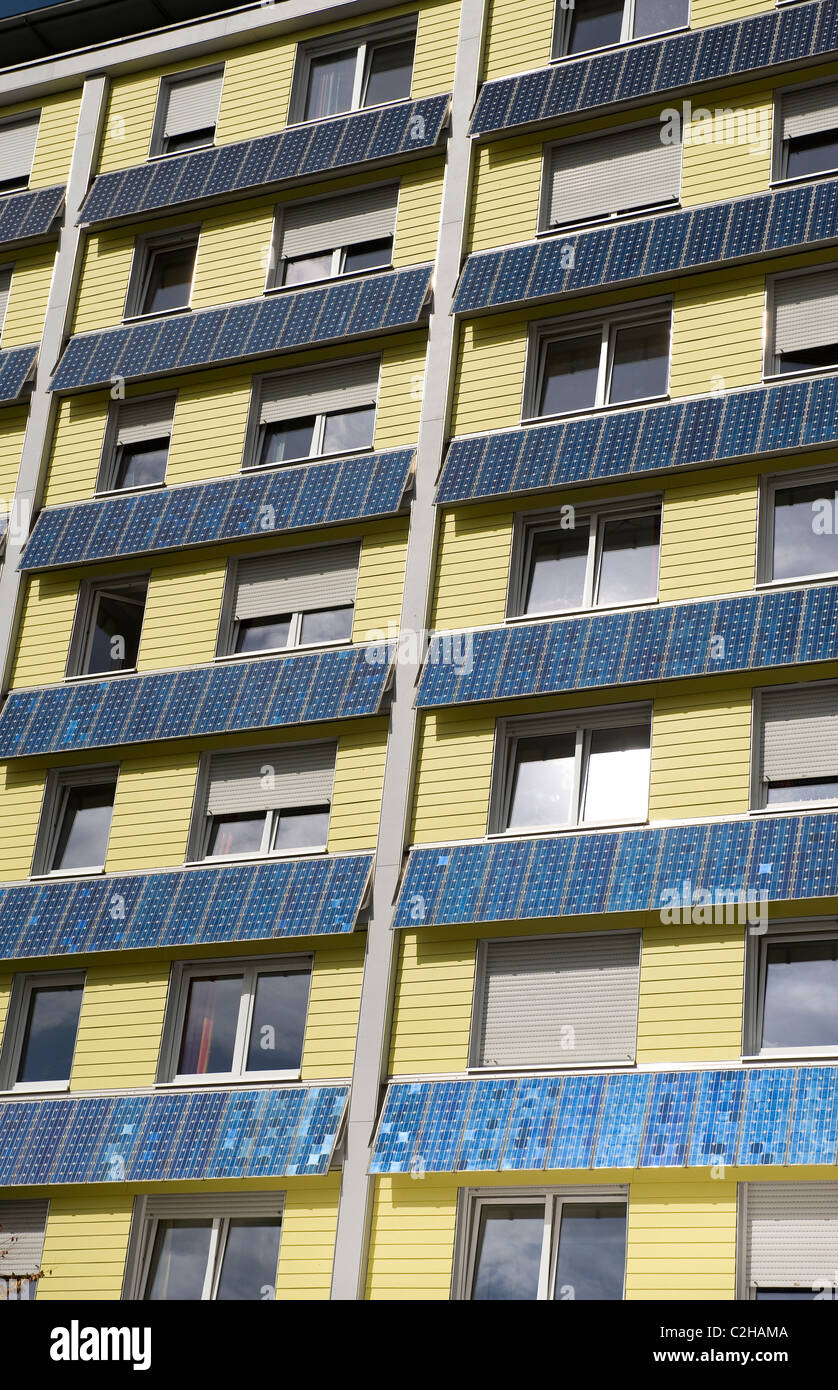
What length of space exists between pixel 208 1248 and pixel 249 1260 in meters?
0.58

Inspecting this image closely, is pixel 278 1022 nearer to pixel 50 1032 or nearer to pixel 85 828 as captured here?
pixel 50 1032

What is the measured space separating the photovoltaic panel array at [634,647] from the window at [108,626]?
17.4ft

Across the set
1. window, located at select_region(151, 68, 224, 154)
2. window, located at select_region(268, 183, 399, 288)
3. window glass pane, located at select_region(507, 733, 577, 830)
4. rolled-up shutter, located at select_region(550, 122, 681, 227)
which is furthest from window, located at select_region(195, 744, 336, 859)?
window, located at select_region(151, 68, 224, 154)

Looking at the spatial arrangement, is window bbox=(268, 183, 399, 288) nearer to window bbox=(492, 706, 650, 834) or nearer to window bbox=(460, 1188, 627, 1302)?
window bbox=(492, 706, 650, 834)

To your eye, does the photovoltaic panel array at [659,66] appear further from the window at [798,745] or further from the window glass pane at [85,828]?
the window glass pane at [85,828]

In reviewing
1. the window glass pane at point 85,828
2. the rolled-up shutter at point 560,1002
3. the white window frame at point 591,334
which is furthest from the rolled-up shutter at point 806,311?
the window glass pane at point 85,828

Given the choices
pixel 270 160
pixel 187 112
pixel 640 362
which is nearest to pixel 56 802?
pixel 640 362

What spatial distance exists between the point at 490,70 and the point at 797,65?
4.97 m

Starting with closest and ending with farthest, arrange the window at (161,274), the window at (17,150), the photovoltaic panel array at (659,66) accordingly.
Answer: the photovoltaic panel array at (659,66), the window at (161,274), the window at (17,150)

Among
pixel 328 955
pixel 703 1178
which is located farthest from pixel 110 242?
pixel 703 1178

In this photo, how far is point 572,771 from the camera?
22156 mm

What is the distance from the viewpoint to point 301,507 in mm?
24625

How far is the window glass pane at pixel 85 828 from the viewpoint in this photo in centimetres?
2453

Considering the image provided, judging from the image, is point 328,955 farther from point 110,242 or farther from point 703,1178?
point 110,242
